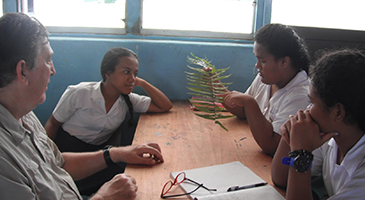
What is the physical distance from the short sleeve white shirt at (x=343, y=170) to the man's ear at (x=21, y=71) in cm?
103

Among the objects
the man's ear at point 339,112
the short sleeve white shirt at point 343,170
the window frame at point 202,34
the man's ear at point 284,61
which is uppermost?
the window frame at point 202,34

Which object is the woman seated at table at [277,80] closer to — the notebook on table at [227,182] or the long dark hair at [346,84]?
the notebook on table at [227,182]

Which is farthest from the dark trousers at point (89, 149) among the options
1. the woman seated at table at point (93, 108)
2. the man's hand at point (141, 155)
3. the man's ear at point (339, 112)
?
the man's ear at point (339, 112)

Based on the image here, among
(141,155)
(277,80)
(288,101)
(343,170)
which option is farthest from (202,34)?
(343,170)

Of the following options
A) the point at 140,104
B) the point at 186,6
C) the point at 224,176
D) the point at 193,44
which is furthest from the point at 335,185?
the point at 186,6

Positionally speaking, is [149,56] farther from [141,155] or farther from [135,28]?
[141,155]

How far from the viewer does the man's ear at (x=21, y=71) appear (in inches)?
34.0

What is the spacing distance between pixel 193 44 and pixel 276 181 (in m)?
1.56

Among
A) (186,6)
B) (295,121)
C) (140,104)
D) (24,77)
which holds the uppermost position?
(186,6)

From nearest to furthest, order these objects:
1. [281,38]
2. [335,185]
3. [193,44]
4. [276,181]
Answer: [335,185] < [276,181] < [281,38] < [193,44]

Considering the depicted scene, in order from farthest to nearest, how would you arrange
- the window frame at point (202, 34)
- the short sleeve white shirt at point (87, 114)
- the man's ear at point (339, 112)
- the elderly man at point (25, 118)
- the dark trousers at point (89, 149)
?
1. the window frame at point (202, 34)
2. the short sleeve white shirt at point (87, 114)
3. the dark trousers at point (89, 149)
4. the man's ear at point (339, 112)
5. the elderly man at point (25, 118)

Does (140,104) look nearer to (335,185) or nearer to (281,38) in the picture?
(281,38)

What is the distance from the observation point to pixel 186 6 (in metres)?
2.56

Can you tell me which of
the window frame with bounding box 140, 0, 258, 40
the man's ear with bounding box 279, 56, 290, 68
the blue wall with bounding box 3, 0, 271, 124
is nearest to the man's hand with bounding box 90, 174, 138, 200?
the man's ear with bounding box 279, 56, 290, 68
